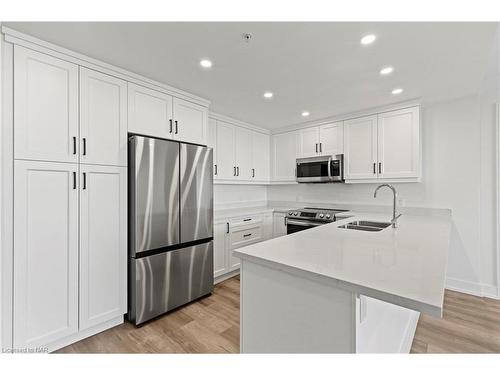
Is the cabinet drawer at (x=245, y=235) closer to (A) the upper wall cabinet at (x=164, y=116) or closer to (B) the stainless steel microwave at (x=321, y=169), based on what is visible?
(B) the stainless steel microwave at (x=321, y=169)

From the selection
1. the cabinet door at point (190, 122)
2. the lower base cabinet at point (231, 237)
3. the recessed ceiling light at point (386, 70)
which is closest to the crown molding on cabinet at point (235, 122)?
the cabinet door at point (190, 122)

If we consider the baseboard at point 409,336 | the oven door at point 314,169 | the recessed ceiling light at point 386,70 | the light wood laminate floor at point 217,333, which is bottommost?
the light wood laminate floor at point 217,333

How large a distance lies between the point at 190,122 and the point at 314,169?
1982 mm

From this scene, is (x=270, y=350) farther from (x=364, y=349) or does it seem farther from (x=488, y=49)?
(x=488, y=49)

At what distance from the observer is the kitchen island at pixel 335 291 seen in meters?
0.86

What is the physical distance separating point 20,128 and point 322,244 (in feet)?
7.07

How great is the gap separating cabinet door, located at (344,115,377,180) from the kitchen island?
1831 millimetres

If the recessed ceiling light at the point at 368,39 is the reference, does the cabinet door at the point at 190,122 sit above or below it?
below

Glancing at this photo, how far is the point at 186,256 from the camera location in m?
2.44

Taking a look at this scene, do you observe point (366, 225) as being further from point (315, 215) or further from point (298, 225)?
point (298, 225)

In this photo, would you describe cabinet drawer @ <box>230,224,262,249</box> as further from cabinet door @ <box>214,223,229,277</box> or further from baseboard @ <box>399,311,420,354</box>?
baseboard @ <box>399,311,420,354</box>

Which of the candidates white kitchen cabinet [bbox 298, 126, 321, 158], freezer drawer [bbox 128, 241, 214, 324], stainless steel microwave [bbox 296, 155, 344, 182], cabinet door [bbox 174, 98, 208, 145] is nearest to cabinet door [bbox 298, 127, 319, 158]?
white kitchen cabinet [bbox 298, 126, 321, 158]

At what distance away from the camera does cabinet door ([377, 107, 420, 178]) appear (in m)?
2.80
